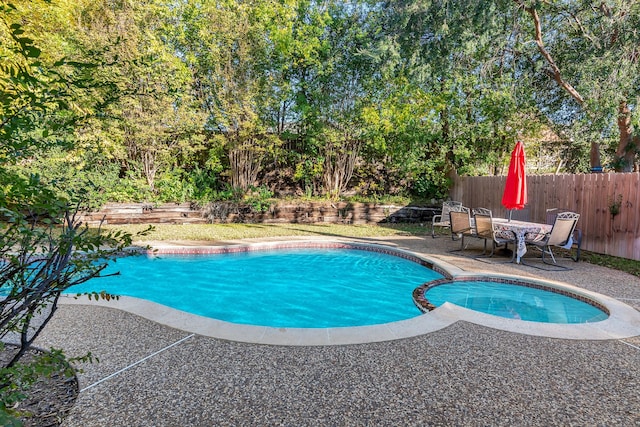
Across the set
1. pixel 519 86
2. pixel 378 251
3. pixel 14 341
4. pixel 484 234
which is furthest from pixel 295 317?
pixel 519 86

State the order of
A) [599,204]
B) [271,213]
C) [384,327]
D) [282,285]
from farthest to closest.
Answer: [271,213], [599,204], [282,285], [384,327]

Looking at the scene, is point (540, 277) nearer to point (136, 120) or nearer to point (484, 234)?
point (484, 234)

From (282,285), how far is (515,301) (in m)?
3.53

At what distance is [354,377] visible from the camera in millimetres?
2566

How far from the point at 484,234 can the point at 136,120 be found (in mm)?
9748

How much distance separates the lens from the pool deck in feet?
7.06

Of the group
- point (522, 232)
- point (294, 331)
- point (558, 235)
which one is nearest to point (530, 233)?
point (522, 232)

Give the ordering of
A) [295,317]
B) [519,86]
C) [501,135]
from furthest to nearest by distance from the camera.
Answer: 1. [501,135]
2. [519,86]
3. [295,317]

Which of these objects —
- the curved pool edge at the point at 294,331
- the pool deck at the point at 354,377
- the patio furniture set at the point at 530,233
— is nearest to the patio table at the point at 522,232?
the patio furniture set at the point at 530,233

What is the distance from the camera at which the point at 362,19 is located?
12719mm

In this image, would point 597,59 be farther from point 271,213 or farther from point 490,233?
point 271,213

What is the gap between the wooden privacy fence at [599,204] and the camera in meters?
6.59

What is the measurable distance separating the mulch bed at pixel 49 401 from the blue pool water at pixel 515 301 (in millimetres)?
3788

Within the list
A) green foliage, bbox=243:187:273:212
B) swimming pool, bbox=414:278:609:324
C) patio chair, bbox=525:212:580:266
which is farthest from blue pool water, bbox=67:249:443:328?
green foliage, bbox=243:187:273:212
